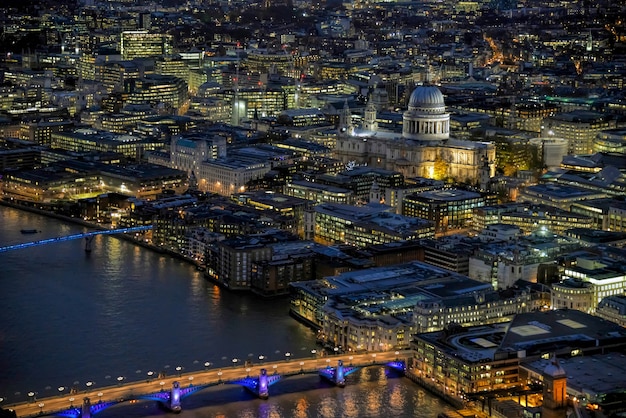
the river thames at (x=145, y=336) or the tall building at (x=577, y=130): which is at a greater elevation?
the tall building at (x=577, y=130)

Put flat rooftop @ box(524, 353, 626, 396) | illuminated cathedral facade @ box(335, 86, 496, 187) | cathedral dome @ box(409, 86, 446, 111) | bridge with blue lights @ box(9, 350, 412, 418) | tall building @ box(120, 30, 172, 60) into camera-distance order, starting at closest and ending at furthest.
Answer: bridge with blue lights @ box(9, 350, 412, 418) → flat rooftop @ box(524, 353, 626, 396) → illuminated cathedral facade @ box(335, 86, 496, 187) → cathedral dome @ box(409, 86, 446, 111) → tall building @ box(120, 30, 172, 60)

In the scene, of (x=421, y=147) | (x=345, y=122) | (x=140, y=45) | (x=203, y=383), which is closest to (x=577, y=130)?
(x=421, y=147)

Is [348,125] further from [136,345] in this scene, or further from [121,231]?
[136,345]

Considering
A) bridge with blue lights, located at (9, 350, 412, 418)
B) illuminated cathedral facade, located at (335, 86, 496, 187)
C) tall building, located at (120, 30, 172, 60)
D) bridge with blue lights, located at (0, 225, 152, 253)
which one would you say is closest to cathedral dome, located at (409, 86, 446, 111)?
illuminated cathedral facade, located at (335, 86, 496, 187)

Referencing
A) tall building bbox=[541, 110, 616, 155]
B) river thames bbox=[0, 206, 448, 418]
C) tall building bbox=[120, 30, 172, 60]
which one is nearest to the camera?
river thames bbox=[0, 206, 448, 418]

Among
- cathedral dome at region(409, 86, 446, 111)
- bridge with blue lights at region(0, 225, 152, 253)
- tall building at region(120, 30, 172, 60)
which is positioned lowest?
bridge with blue lights at region(0, 225, 152, 253)

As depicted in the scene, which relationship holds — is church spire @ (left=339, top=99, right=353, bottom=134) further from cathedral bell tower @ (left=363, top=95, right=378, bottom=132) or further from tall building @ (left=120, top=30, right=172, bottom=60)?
tall building @ (left=120, top=30, right=172, bottom=60)

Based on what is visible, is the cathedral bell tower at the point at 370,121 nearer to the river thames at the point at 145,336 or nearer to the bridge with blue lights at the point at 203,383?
the river thames at the point at 145,336

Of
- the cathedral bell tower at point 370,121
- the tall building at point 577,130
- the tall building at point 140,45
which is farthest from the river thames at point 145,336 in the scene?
the tall building at point 140,45
